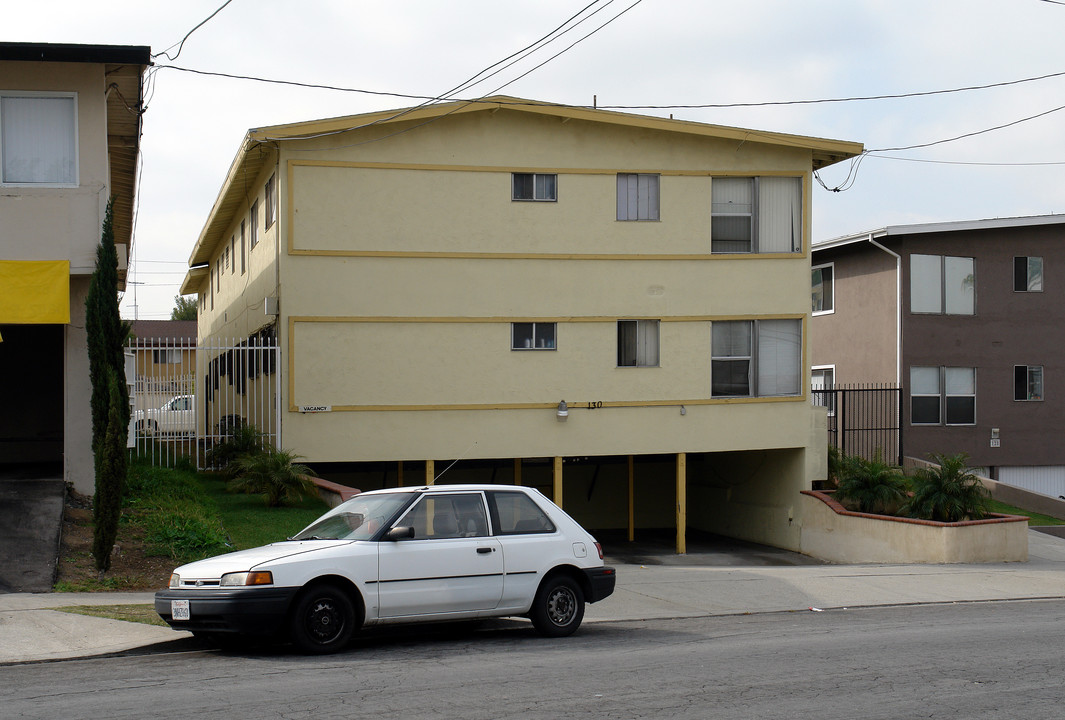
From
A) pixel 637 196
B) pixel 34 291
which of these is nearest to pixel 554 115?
pixel 637 196

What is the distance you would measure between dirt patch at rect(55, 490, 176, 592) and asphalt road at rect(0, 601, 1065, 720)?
11.4ft

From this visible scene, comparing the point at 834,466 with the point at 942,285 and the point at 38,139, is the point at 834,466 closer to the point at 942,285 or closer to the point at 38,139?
the point at 942,285

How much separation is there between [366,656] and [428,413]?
11.1m

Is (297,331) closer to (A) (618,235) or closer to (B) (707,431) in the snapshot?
(A) (618,235)

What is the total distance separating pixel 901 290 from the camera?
2658cm

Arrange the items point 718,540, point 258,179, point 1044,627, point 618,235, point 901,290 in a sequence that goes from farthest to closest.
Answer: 1. point 901,290
2. point 718,540
3. point 258,179
4. point 618,235
5. point 1044,627

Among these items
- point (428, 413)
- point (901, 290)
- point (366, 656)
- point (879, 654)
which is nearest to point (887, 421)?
point (901, 290)

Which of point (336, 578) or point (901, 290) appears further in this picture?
point (901, 290)

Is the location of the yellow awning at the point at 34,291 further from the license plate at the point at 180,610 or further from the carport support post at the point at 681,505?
the carport support post at the point at 681,505

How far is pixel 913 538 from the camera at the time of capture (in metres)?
19.4

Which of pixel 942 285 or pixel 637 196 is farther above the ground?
pixel 637 196

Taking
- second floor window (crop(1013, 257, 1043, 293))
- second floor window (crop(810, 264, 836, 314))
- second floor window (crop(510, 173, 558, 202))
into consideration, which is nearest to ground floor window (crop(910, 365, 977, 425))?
second floor window (crop(1013, 257, 1043, 293))

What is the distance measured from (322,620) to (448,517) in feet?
5.01

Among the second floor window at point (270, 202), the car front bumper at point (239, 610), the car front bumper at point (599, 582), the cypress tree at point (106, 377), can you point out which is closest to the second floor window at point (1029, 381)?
→ the second floor window at point (270, 202)
